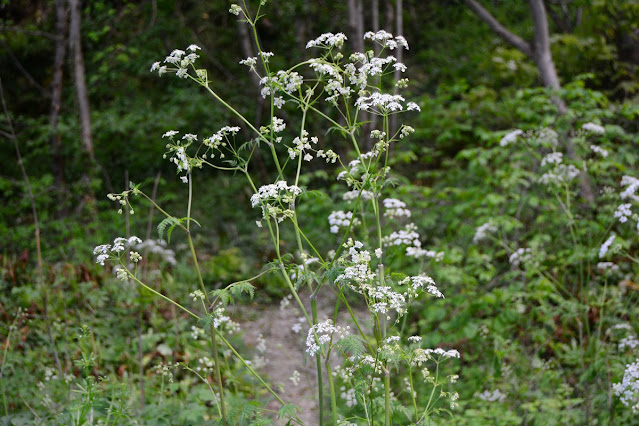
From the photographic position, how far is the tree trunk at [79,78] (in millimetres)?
7949

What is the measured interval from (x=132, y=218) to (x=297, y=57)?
12.8 feet

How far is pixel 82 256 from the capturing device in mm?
6637

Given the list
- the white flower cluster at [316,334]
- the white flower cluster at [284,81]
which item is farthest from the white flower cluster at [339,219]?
the white flower cluster at [316,334]

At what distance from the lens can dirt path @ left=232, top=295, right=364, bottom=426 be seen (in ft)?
15.3

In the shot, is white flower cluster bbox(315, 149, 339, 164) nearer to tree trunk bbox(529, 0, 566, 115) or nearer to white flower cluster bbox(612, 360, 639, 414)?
white flower cluster bbox(612, 360, 639, 414)

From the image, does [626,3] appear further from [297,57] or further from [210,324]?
[210,324]

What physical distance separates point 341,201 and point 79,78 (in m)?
4.34

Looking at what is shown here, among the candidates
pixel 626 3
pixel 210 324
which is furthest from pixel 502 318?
pixel 626 3

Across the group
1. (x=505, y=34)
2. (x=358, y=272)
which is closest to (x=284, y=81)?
(x=358, y=272)

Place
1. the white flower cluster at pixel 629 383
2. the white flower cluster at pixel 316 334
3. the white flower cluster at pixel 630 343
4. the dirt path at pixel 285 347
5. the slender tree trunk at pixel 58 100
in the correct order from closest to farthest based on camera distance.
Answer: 1. the white flower cluster at pixel 316 334
2. the white flower cluster at pixel 629 383
3. the white flower cluster at pixel 630 343
4. the dirt path at pixel 285 347
5. the slender tree trunk at pixel 58 100

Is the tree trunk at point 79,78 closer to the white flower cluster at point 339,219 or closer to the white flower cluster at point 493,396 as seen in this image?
the white flower cluster at point 339,219

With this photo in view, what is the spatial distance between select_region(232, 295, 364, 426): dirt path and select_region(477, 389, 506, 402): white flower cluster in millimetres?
1133

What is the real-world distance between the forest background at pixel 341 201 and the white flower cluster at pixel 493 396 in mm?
19

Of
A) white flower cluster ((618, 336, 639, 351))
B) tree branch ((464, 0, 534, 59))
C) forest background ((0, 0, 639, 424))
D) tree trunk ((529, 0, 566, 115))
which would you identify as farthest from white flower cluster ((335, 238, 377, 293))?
tree branch ((464, 0, 534, 59))
